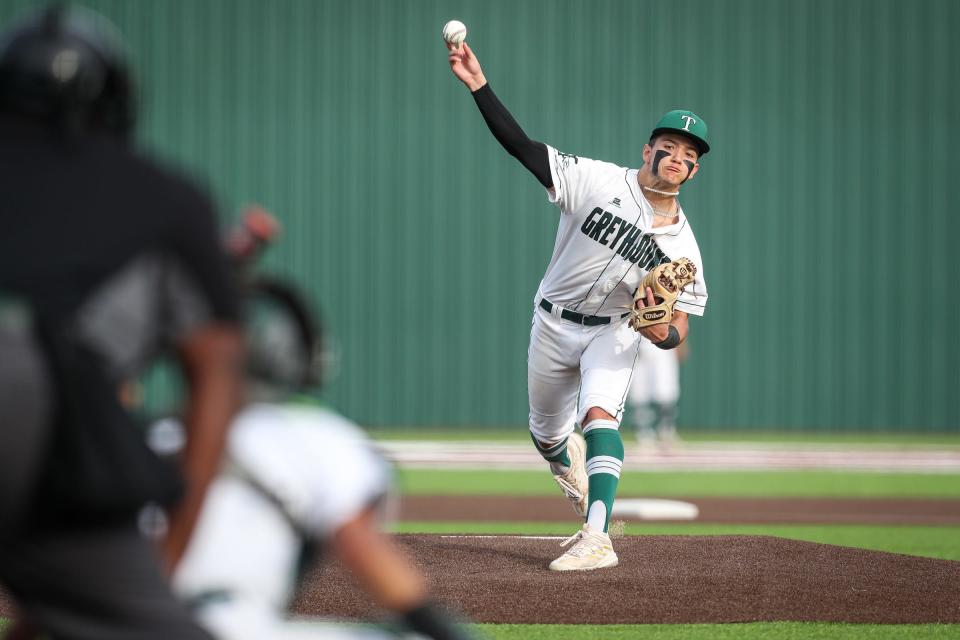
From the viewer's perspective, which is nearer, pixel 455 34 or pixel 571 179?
pixel 455 34

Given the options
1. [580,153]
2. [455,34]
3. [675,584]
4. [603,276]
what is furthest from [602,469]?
[580,153]

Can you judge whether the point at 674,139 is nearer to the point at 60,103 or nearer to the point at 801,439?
the point at 60,103

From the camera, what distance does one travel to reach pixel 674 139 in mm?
7477

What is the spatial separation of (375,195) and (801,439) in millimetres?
8060

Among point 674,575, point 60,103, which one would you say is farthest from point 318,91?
point 60,103

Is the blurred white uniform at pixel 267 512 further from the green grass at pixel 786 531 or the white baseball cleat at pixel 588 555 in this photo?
the green grass at pixel 786 531

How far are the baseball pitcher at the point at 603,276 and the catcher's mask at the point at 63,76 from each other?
15.7 feet

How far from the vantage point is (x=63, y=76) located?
225 centimetres

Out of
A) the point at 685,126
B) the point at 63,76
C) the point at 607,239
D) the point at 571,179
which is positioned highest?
the point at 685,126

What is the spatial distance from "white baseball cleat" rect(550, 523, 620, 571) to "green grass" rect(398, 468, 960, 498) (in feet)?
18.0

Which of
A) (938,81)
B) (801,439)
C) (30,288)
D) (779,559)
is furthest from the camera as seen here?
(938,81)

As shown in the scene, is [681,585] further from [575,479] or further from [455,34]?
[455,34]

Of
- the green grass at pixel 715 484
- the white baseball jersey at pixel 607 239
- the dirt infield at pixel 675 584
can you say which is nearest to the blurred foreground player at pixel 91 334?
the dirt infield at pixel 675 584

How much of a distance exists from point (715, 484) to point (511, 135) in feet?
24.3
